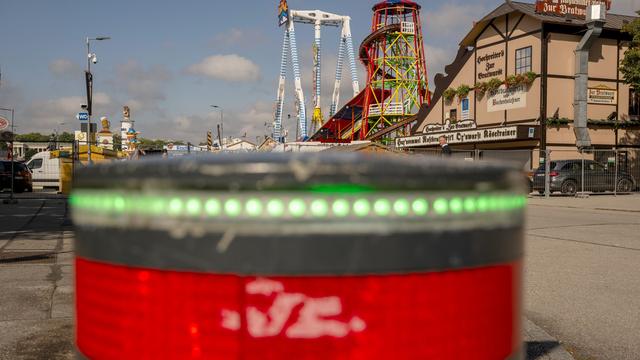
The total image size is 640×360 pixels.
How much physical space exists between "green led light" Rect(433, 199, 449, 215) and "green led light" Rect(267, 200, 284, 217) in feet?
0.82

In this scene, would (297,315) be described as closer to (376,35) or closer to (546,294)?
(546,294)

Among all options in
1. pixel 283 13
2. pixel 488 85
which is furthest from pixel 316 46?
pixel 488 85

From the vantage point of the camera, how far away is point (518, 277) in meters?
1.15

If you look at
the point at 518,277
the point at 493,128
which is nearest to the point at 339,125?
the point at 493,128

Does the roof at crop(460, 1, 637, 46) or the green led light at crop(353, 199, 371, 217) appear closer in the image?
the green led light at crop(353, 199, 371, 217)

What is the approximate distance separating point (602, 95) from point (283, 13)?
56326 millimetres

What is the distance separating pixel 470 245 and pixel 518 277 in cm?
23

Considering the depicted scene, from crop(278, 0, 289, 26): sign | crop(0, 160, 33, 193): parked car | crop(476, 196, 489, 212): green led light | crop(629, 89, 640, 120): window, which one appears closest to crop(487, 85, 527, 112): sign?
crop(629, 89, 640, 120): window

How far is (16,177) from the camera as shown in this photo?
23.3m

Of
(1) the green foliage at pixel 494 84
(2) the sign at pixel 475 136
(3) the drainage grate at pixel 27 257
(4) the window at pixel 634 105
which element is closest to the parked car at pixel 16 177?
(3) the drainage grate at pixel 27 257

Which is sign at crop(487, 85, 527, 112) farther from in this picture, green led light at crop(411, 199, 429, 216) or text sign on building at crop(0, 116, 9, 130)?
green led light at crop(411, 199, 429, 216)

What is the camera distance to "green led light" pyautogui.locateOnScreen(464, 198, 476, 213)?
3.17 ft

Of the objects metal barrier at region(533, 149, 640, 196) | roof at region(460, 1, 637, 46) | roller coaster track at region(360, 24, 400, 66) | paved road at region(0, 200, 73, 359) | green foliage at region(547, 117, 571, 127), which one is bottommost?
paved road at region(0, 200, 73, 359)

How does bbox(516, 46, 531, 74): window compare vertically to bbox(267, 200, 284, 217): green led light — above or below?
above
